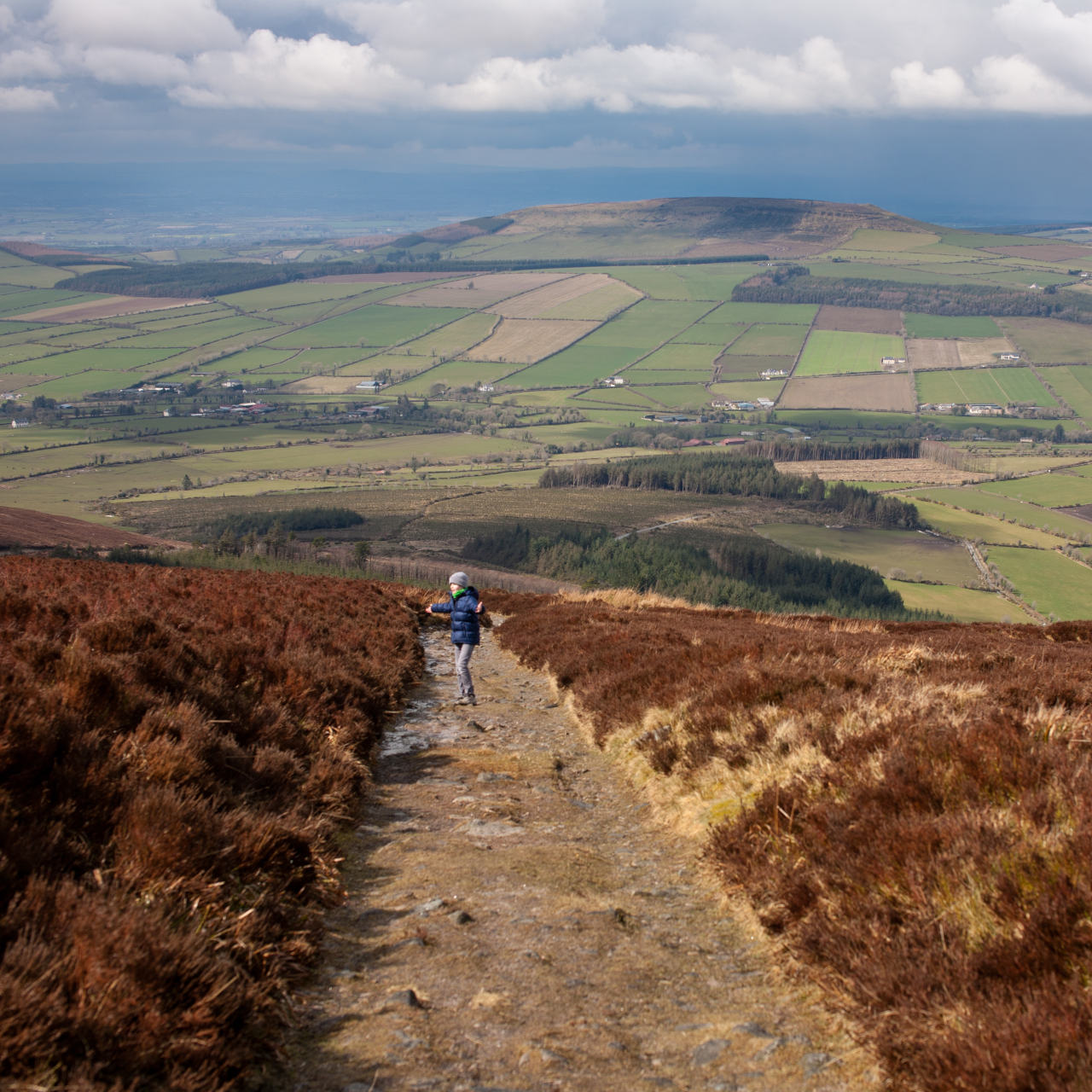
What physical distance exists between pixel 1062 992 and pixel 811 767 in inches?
142

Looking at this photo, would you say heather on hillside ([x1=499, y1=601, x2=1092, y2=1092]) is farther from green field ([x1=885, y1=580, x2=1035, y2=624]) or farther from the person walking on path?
green field ([x1=885, y1=580, x2=1035, y2=624])

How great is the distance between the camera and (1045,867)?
5402mm

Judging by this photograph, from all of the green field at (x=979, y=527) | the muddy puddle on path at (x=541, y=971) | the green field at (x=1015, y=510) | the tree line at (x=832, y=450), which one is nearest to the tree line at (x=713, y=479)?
the tree line at (x=832, y=450)

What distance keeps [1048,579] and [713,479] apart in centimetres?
6914

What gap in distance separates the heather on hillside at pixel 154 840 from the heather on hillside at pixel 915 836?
3352mm

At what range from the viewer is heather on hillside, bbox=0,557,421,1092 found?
4.26 metres

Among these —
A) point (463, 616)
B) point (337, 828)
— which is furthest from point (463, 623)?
point (337, 828)

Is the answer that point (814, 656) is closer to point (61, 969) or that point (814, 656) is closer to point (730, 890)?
point (730, 890)

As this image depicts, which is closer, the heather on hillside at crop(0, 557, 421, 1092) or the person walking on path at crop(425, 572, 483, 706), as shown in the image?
the heather on hillside at crop(0, 557, 421, 1092)

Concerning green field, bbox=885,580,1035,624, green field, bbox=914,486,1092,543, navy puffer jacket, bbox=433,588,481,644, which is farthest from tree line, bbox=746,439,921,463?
navy puffer jacket, bbox=433,588,481,644

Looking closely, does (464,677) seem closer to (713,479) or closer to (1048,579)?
(1048,579)

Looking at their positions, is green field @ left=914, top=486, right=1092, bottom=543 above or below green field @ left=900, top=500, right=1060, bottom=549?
above

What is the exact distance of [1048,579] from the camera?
9338 centimetres

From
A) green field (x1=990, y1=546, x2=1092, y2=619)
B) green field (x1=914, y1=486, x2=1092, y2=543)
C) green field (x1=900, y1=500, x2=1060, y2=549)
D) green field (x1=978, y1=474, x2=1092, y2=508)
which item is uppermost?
green field (x1=978, y1=474, x2=1092, y2=508)
